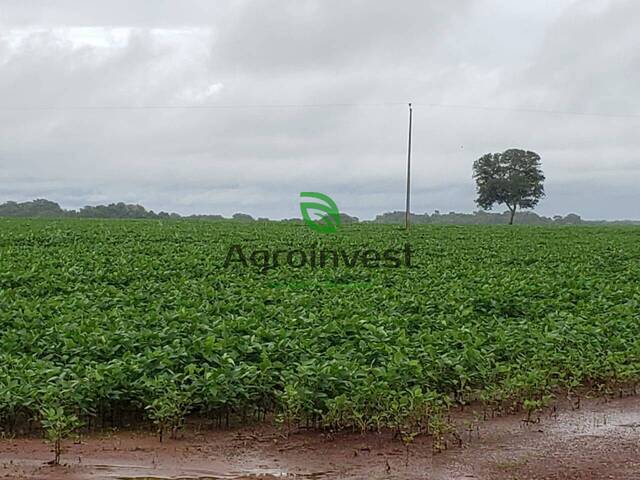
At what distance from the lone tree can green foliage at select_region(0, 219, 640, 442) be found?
62144 millimetres

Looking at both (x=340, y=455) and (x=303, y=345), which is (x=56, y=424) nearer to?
(x=340, y=455)

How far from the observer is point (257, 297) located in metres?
11.1

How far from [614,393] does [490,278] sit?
6.93 m

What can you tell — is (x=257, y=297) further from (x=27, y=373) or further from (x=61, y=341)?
(x=27, y=373)

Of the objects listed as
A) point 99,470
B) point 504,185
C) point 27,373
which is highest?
point 504,185

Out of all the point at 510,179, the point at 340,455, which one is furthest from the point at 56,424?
the point at 510,179

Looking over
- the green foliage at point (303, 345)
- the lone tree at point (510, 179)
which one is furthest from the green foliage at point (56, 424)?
the lone tree at point (510, 179)

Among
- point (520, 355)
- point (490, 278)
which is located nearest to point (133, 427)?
point (520, 355)

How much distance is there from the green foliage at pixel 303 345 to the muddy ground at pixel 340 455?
202 mm

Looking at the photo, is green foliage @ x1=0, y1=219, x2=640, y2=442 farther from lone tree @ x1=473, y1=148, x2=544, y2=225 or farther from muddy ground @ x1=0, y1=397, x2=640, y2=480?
lone tree @ x1=473, y1=148, x2=544, y2=225

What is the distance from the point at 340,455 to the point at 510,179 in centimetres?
7277

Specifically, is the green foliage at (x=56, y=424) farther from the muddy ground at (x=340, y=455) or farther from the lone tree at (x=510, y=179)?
the lone tree at (x=510, y=179)

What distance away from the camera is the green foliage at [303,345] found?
5.79 m

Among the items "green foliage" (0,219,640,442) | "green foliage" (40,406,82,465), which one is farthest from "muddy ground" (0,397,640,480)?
"green foliage" (0,219,640,442)
